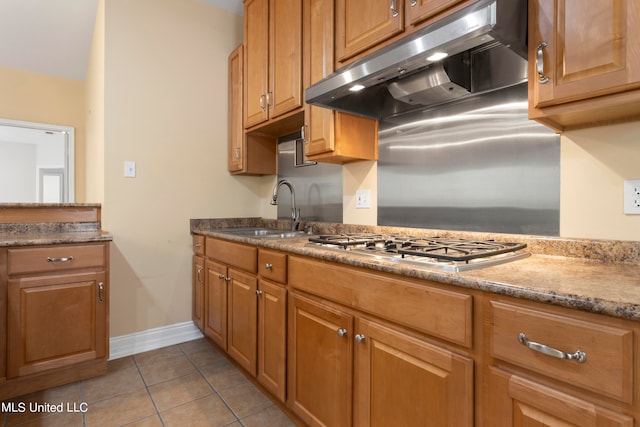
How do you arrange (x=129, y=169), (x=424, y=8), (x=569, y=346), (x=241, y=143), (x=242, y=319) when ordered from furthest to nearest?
1. (x=241, y=143)
2. (x=129, y=169)
3. (x=242, y=319)
4. (x=424, y=8)
5. (x=569, y=346)

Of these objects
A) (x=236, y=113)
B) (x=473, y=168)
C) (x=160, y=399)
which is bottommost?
(x=160, y=399)

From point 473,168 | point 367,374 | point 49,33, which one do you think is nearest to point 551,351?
point 367,374

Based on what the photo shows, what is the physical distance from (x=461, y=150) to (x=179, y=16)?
94.8 inches

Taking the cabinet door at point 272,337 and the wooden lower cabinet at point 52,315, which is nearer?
the cabinet door at point 272,337

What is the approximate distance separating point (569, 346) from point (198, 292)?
2400 mm

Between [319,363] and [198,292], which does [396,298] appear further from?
[198,292]

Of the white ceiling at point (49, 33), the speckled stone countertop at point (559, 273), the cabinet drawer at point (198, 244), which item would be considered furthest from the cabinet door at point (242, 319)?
the white ceiling at point (49, 33)

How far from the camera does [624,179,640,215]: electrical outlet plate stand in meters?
1.11

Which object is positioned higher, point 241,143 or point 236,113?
point 236,113

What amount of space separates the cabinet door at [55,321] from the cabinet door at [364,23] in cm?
194

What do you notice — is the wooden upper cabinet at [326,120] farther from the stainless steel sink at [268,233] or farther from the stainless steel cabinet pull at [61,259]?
the stainless steel cabinet pull at [61,259]

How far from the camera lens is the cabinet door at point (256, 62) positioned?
2.29m

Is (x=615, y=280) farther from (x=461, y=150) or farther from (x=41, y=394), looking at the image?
(x=41, y=394)

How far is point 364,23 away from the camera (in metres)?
1.57
